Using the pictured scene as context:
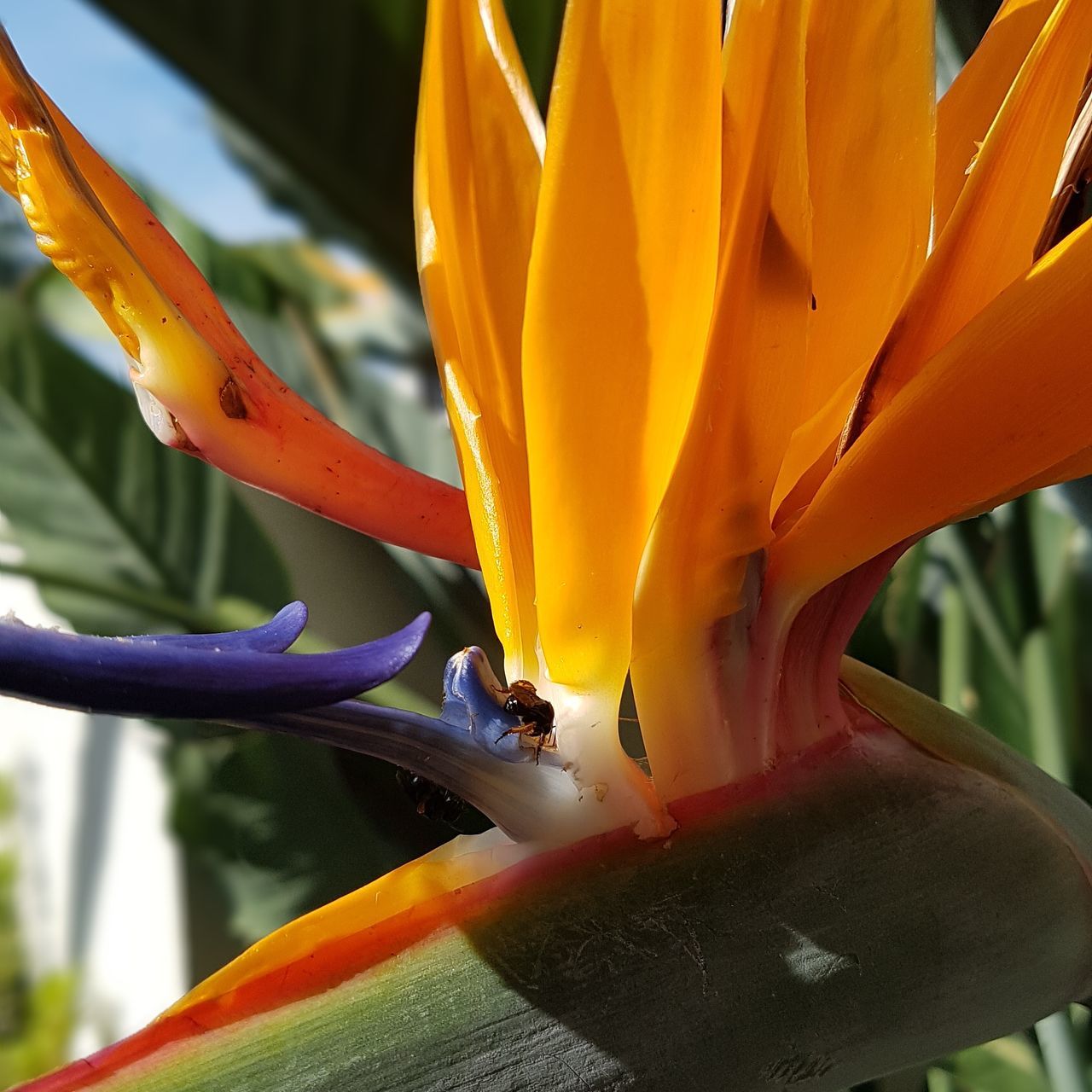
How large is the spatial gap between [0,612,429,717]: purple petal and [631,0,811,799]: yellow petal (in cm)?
9

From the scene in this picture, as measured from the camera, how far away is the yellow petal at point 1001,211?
0.98 feet

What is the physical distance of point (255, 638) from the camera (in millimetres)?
305

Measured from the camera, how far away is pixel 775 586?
336 millimetres

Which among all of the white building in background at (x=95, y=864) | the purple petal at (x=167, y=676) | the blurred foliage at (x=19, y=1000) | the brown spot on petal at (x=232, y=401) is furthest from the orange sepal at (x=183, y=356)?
the blurred foliage at (x=19, y=1000)

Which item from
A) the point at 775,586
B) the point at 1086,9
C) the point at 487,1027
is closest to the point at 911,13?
the point at 1086,9

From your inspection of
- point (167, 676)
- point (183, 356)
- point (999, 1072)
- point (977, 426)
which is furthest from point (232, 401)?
point (999, 1072)

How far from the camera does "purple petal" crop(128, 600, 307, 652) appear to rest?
30 centimetres

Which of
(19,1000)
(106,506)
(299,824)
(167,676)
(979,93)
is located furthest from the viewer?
(19,1000)

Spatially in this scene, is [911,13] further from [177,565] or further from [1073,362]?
[177,565]

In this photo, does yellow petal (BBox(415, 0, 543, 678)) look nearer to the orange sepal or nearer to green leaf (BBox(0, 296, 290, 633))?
the orange sepal

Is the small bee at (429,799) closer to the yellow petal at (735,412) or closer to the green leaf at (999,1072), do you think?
the yellow petal at (735,412)

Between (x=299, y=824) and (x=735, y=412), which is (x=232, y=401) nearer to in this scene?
(x=735, y=412)

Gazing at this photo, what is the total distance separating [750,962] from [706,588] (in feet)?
0.34

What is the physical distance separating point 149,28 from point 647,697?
560 mm
